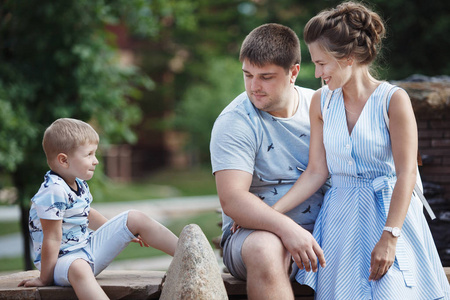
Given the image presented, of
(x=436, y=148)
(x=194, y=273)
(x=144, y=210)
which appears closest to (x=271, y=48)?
(x=194, y=273)

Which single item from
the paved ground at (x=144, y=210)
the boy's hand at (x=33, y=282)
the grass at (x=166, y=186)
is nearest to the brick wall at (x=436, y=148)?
the boy's hand at (x=33, y=282)

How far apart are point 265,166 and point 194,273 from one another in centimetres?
74

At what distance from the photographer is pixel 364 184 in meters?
2.86

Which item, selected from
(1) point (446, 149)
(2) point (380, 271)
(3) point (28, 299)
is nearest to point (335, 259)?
(2) point (380, 271)

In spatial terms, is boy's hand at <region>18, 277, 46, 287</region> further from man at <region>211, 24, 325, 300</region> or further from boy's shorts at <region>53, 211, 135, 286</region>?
man at <region>211, 24, 325, 300</region>

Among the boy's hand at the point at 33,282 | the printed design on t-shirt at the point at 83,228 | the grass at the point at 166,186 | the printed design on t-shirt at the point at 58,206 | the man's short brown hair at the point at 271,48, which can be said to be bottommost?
the grass at the point at 166,186

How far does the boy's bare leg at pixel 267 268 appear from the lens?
267 cm

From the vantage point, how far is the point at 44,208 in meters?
2.78

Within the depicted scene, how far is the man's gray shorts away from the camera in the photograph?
9.40 feet

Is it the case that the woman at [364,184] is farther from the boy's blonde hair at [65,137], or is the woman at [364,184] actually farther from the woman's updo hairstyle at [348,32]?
the boy's blonde hair at [65,137]

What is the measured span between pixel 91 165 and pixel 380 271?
1464 mm

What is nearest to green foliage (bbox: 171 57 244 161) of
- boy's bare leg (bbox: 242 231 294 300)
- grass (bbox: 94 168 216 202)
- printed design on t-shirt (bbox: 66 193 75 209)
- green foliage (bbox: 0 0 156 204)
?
grass (bbox: 94 168 216 202)

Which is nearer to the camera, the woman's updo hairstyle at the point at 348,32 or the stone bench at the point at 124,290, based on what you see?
the woman's updo hairstyle at the point at 348,32

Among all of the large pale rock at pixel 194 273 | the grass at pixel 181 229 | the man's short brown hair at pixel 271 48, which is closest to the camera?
the large pale rock at pixel 194 273
